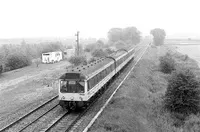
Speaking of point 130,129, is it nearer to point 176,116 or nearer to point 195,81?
point 176,116

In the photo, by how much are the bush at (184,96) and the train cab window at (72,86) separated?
799cm

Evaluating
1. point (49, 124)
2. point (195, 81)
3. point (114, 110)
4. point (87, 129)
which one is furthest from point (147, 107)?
point (49, 124)

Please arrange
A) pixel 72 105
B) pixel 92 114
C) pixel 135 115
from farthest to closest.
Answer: pixel 72 105 < pixel 92 114 < pixel 135 115

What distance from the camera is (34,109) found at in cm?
1591

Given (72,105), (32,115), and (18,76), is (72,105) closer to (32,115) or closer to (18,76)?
(32,115)

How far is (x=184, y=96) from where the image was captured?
17.1 meters

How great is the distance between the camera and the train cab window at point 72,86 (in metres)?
14.3

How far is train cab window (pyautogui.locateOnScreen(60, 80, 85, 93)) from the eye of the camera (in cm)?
1426

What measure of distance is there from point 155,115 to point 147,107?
45.9 inches

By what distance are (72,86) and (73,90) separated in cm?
29

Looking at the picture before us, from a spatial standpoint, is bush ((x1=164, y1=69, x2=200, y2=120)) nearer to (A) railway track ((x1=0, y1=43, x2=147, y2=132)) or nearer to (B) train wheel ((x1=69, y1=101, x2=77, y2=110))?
(A) railway track ((x1=0, y1=43, x2=147, y2=132))

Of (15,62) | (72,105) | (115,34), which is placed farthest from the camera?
(115,34)

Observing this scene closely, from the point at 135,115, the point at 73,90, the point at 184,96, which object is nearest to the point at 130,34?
the point at 184,96

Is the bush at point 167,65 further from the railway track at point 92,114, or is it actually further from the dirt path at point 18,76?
the dirt path at point 18,76
